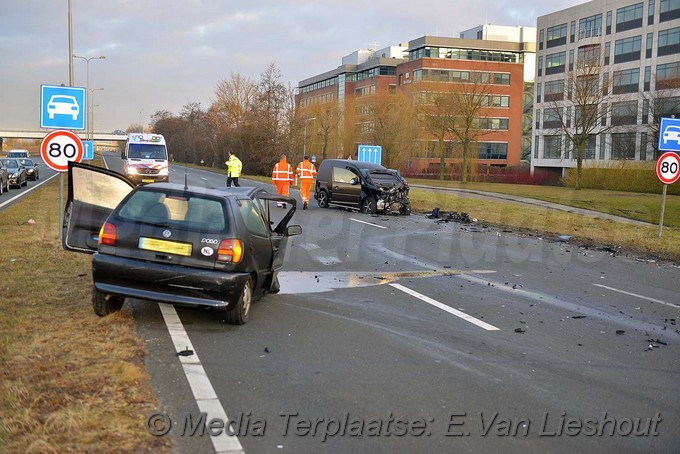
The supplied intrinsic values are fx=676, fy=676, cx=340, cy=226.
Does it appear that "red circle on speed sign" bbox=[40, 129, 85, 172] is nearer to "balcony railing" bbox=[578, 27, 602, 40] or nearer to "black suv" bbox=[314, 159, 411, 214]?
"black suv" bbox=[314, 159, 411, 214]

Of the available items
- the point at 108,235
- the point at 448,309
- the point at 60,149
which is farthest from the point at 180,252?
the point at 60,149

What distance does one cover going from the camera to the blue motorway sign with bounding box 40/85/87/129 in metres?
14.2

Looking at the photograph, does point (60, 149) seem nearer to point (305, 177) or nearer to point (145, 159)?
point (305, 177)

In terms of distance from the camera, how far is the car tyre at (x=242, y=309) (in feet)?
23.7

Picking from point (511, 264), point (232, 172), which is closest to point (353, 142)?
point (232, 172)

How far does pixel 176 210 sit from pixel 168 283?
0.82 metres

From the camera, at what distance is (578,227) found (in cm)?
2053

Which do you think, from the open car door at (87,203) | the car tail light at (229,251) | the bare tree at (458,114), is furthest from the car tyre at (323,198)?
the bare tree at (458,114)

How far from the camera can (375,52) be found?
397ft

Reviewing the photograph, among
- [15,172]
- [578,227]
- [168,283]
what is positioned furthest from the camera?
[15,172]

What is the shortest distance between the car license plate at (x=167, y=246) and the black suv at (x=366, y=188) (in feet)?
52.8

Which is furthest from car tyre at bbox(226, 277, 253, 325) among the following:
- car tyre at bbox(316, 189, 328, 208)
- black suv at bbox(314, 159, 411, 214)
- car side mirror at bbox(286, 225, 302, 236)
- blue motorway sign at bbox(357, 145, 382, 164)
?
blue motorway sign at bbox(357, 145, 382, 164)

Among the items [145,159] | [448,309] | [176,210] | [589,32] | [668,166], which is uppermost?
[589,32]

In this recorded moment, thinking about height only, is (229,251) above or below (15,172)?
below
